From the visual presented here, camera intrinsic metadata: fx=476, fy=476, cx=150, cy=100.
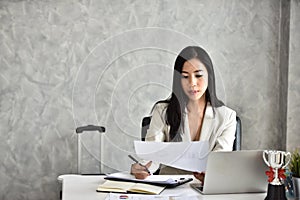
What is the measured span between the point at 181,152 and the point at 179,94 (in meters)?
0.24

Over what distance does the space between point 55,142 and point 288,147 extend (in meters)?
1.68

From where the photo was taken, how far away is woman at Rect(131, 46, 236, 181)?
197 cm

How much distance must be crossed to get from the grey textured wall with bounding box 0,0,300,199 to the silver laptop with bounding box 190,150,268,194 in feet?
5.20

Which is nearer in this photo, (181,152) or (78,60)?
(181,152)

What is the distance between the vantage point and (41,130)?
3389 mm

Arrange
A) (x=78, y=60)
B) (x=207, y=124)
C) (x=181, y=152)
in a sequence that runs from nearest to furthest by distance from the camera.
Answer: (x=181, y=152)
(x=207, y=124)
(x=78, y=60)

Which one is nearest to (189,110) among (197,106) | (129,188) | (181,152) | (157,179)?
(197,106)

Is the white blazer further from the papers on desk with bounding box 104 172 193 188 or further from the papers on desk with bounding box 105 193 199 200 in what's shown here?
the papers on desk with bounding box 105 193 199 200

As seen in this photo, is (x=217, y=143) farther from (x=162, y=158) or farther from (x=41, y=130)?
(x=41, y=130)

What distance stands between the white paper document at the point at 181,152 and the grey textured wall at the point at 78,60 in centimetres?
143

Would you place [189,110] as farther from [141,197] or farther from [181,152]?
[141,197]

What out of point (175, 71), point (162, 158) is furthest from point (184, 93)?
point (162, 158)

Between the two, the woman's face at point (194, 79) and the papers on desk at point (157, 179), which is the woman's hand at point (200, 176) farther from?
the woman's face at point (194, 79)

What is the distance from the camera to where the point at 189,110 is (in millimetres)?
2016
